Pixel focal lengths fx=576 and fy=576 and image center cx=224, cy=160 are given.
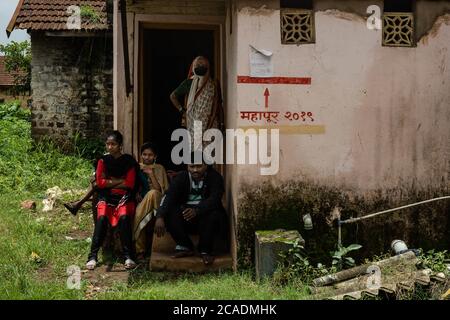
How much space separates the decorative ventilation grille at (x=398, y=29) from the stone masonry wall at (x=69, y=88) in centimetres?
746

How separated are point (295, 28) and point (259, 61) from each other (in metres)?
0.51

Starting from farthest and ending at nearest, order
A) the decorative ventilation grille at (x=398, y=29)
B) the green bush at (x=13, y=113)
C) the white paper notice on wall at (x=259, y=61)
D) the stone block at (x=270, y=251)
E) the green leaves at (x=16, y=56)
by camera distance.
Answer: the green leaves at (x=16, y=56)
the green bush at (x=13, y=113)
the decorative ventilation grille at (x=398, y=29)
the white paper notice on wall at (x=259, y=61)
the stone block at (x=270, y=251)

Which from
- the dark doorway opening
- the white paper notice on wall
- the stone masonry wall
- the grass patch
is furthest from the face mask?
the stone masonry wall

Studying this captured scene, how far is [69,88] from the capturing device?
486 inches

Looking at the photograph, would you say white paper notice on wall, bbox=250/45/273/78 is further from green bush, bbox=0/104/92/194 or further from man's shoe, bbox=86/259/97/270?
green bush, bbox=0/104/92/194

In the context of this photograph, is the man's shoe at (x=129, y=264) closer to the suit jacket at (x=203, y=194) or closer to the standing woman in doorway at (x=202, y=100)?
the suit jacket at (x=203, y=194)

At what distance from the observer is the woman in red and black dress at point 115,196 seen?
21.2ft

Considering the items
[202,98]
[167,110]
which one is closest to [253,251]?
[202,98]

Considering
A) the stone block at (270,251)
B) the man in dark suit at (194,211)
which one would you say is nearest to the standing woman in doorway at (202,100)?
the man in dark suit at (194,211)

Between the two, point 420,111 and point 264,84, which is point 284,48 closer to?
point 264,84

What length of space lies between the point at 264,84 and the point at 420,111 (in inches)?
66.6

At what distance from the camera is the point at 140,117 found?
7.62 m

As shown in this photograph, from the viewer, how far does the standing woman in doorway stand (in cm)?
684

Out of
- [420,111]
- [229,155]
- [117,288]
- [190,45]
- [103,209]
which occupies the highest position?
[190,45]
